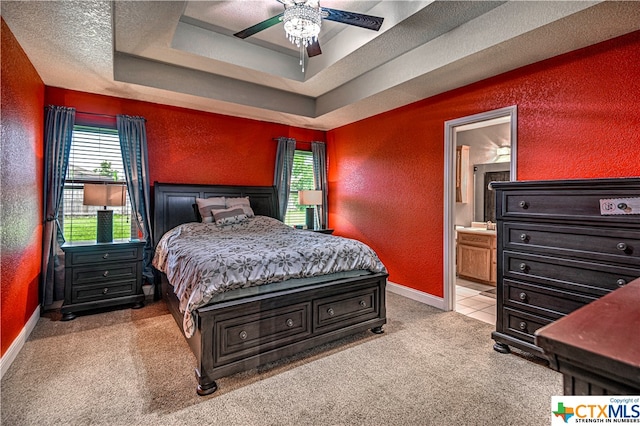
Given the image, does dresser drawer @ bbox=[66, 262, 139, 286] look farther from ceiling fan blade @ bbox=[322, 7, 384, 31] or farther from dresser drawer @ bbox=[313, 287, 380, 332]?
ceiling fan blade @ bbox=[322, 7, 384, 31]

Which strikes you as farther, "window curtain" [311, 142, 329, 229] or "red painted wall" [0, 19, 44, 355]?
"window curtain" [311, 142, 329, 229]

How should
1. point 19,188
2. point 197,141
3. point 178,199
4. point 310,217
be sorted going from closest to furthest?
point 19,188 → point 178,199 → point 197,141 → point 310,217

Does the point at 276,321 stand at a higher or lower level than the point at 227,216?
lower

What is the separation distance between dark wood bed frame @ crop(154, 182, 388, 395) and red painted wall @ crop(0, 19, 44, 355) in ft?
4.02

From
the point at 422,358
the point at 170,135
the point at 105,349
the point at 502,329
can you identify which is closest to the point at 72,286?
the point at 105,349

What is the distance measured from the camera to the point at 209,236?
11.8 feet

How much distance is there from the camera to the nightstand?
3.39 metres

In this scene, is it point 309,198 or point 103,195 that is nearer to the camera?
point 103,195

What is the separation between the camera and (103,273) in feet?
11.7

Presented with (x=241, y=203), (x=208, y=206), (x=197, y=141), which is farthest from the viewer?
(x=197, y=141)

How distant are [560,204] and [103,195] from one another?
4.48 metres

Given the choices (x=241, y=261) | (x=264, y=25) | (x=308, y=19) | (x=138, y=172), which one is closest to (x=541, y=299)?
(x=241, y=261)

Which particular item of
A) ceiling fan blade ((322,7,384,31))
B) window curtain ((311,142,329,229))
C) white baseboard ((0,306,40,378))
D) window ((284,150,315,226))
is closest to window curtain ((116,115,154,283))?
white baseboard ((0,306,40,378))

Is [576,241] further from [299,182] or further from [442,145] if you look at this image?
[299,182]
